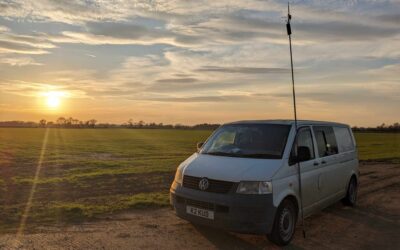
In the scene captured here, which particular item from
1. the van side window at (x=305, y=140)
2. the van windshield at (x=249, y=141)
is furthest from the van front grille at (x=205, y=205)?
the van side window at (x=305, y=140)

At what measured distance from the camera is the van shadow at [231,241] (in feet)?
22.5

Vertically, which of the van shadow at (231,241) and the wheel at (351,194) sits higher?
the wheel at (351,194)

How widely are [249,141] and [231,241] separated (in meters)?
1.81

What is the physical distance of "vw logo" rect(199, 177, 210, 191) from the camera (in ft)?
22.3

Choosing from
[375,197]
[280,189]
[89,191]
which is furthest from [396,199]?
[89,191]

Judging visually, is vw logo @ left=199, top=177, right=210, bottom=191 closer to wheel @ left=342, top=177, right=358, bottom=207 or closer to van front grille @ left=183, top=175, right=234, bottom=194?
van front grille @ left=183, top=175, right=234, bottom=194

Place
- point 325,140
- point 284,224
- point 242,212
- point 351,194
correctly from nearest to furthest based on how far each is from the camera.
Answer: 1. point 242,212
2. point 284,224
3. point 325,140
4. point 351,194

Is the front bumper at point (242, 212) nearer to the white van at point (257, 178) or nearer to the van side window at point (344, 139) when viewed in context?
the white van at point (257, 178)

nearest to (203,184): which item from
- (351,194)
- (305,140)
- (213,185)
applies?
(213,185)

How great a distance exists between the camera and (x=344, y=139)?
1021cm

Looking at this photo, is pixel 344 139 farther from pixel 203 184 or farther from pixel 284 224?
pixel 203 184

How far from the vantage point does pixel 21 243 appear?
6.74 m

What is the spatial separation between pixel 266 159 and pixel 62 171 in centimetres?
1316

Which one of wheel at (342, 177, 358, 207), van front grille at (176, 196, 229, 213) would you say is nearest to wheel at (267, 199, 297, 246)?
van front grille at (176, 196, 229, 213)
